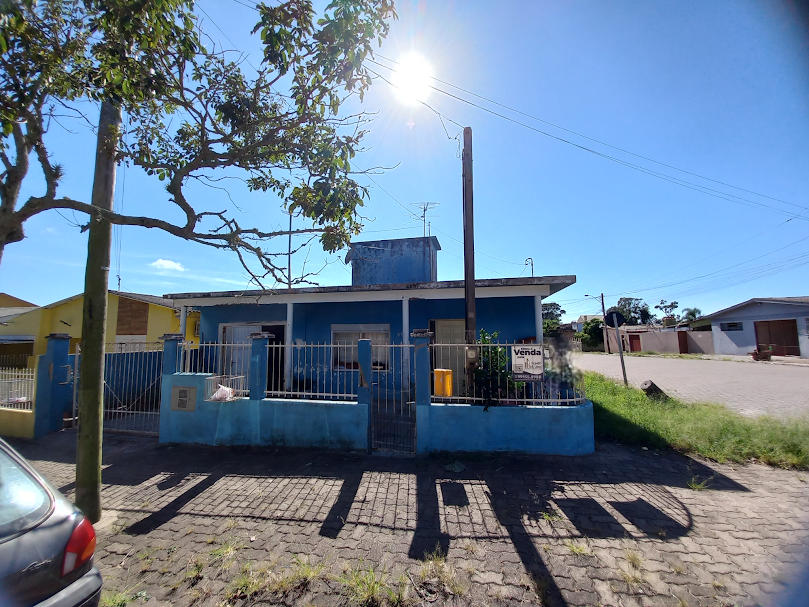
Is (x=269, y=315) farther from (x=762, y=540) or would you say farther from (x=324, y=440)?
(x=762, y=540)

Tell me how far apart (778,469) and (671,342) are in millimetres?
31330

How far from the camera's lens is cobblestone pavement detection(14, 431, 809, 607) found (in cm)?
249

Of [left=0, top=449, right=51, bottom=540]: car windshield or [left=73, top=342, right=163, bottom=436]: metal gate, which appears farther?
[left=73, top=342, right=163, bottom=436]: metal gate

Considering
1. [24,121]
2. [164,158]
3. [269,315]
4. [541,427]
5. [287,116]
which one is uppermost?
[287,116]

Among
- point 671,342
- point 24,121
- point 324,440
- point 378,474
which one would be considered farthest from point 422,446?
point 671,342

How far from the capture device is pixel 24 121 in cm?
302

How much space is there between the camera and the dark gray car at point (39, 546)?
5.04ft

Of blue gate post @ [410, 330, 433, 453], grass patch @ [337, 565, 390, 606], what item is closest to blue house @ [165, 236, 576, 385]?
blue gate post @ [410, 330, 433, 453]

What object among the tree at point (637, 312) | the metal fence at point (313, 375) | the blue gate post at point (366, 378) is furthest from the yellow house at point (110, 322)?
the tree at point (637, 312)

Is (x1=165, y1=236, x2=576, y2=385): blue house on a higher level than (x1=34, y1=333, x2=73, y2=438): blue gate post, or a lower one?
higher

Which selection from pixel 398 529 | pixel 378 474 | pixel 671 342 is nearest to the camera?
pixel 398 529

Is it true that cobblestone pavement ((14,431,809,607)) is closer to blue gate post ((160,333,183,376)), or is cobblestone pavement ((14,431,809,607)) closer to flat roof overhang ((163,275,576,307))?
blue gate post ((160,333,183,376))

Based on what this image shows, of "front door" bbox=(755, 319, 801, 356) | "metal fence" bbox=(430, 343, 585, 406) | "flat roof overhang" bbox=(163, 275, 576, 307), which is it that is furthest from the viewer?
"front door" bbox=(755, 319, 801, 356)

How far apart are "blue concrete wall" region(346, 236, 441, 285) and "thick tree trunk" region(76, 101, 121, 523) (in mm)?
9432
